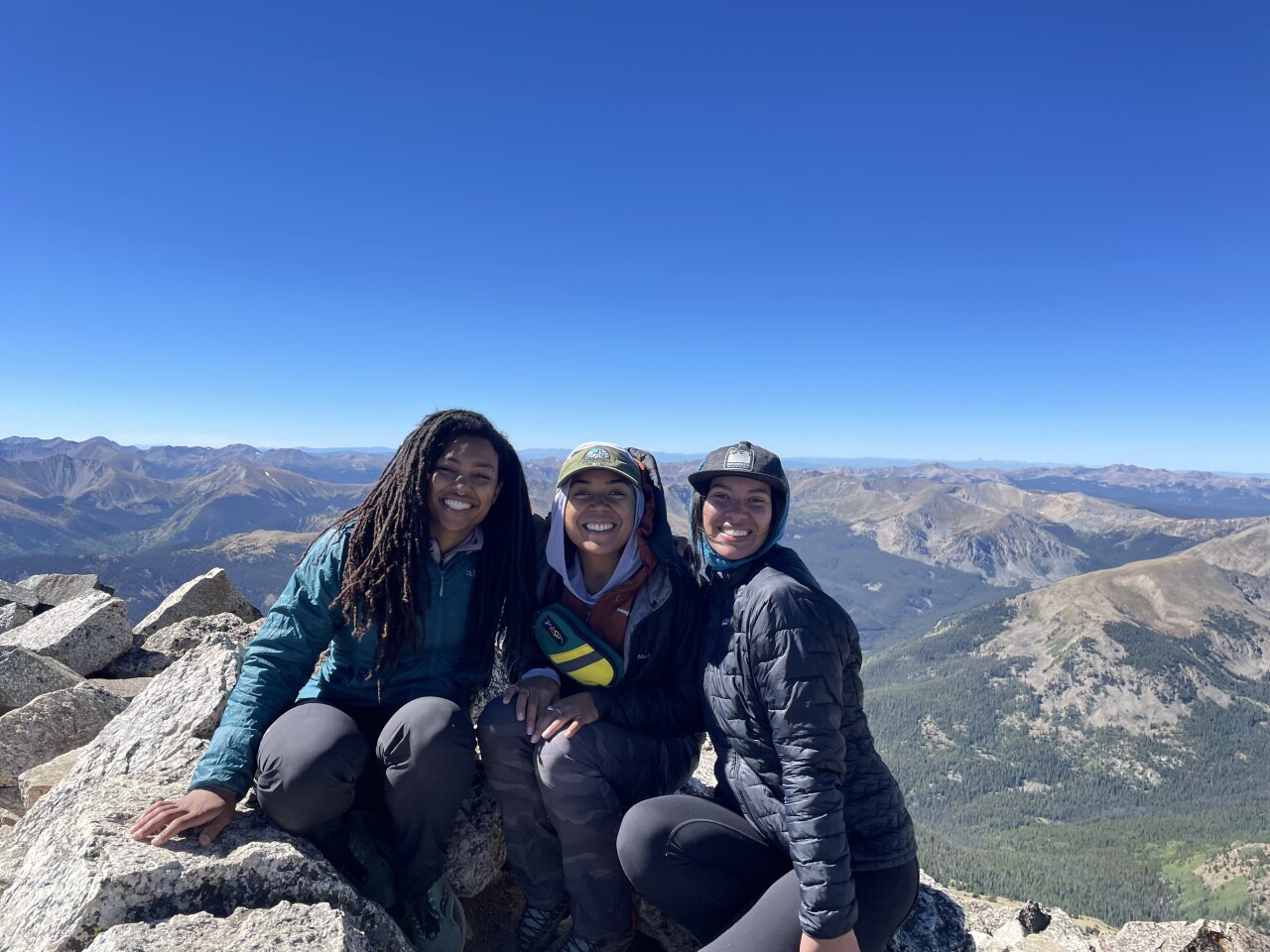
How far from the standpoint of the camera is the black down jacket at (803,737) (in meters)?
4.38

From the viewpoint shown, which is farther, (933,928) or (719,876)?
(933,928)

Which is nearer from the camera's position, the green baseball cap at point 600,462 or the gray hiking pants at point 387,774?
the gray hiking pants at point 387,774

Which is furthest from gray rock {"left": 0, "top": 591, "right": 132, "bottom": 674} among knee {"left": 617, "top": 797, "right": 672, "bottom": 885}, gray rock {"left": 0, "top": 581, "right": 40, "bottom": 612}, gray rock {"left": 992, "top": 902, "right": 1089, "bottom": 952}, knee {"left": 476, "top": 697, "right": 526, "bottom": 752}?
gray rock {"left": 992, "top": 902, "right": 1089, "bottom": 952}

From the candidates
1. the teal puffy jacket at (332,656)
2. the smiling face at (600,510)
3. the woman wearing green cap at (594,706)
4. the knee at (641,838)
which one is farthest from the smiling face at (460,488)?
the knee at (641,838)

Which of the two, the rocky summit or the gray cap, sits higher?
the gray cap

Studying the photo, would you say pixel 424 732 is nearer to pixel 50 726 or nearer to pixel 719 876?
pixel 719 876

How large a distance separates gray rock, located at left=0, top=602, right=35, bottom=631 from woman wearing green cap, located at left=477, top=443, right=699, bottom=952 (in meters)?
15.0

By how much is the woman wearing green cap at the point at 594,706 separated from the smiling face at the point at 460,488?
0.66 m

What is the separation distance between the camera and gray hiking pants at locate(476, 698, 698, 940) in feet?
16.3

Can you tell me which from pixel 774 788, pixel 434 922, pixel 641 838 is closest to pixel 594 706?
pixel 641 838

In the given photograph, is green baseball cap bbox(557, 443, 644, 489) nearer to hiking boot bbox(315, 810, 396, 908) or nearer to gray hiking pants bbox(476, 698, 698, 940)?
gray hiking pants bbox(476, 698, 698, 940)

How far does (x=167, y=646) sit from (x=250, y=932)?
10.2 m

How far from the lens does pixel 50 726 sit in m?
8.75

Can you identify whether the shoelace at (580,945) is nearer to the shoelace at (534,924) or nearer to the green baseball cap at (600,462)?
the shoelace at (534,924)
